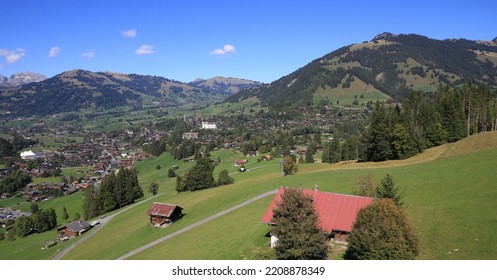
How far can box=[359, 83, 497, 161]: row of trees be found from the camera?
76688 mm

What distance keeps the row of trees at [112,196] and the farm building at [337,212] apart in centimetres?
7065

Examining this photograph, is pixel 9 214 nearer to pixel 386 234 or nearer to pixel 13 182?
pixel 13 182

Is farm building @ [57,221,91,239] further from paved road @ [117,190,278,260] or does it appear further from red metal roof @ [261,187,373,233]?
red metal roof @ [261,187,373,233]

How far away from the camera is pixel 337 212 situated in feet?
124

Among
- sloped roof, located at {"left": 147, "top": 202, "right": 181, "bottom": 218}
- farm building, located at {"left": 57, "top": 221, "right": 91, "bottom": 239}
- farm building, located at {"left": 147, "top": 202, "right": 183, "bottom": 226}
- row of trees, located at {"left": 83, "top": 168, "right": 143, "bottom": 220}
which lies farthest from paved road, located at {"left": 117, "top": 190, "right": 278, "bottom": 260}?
row of trees, located at {"left": 83, "top": 168, "right": 143, "bottom": 220}

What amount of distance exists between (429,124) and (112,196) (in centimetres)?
8329

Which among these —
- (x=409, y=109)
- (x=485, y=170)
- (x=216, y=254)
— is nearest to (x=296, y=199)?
(x=216, y=254)

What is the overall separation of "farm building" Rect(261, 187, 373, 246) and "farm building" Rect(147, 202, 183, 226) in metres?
27.7

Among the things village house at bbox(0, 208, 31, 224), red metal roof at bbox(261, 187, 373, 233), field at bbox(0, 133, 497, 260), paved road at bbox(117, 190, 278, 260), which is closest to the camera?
field at bbox(0, 133, 497, 260)

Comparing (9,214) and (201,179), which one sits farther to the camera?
(9,214)

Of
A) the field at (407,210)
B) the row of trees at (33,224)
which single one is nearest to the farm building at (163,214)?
the field at (407,210)

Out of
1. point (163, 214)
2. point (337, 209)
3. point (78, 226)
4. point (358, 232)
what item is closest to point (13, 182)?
point (78, 226)

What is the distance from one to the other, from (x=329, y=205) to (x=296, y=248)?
36.2 ft

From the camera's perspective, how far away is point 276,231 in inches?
1177
